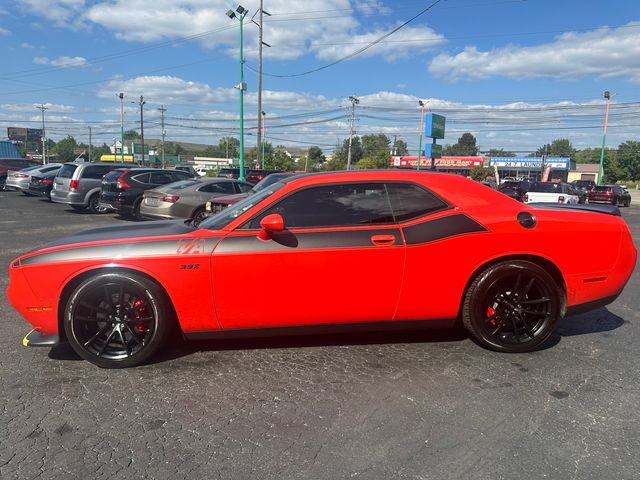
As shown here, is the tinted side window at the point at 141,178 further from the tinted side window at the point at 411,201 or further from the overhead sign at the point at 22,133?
the overhead sign at the point at 22,133

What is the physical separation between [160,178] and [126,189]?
1.37 meters

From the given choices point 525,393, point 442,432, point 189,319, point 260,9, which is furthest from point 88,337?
point 260,9

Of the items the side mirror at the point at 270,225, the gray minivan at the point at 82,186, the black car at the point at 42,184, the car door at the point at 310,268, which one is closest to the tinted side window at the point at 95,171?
the gray minivan at the point at 82,186

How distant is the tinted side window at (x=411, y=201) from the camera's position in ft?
12.3

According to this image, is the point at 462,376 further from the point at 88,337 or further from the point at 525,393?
the point at 88,337

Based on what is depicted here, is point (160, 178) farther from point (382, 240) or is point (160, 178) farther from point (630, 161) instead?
point (630, 161)

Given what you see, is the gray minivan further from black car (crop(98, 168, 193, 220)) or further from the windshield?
the windshield

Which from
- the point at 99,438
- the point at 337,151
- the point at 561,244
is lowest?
the point at 99,438

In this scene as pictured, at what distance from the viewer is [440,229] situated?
3.69m

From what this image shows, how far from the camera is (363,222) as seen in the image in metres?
3.69

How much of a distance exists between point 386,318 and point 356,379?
0.57m

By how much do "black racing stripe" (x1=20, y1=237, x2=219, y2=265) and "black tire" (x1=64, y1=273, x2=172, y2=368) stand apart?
161 mm

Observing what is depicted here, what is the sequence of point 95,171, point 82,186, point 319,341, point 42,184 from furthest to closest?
point 42,184 → point 95,171 → point 82,186 → point 319,341

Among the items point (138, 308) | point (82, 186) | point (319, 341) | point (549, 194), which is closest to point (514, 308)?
point (319, 341)
